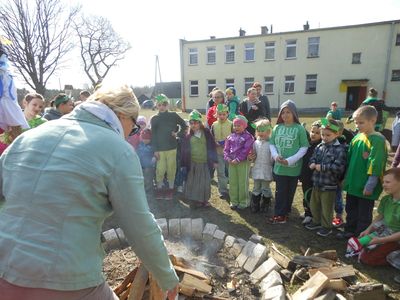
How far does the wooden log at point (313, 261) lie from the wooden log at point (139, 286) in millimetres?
1735

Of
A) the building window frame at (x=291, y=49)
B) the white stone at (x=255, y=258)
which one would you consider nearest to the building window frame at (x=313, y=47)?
the building window frame at (x=291, y=49)

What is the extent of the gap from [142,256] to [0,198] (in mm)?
773

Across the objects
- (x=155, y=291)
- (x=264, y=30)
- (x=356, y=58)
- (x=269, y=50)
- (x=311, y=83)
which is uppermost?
(x=264, y=30)

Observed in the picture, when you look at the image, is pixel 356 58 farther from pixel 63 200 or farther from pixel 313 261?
pixel 63 200

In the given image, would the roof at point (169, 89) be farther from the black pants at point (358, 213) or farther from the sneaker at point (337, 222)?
the black pants at point (358, 213)

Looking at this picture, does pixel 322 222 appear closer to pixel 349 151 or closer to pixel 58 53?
pixel 349 151

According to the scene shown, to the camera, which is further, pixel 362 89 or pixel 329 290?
pixel 362 89

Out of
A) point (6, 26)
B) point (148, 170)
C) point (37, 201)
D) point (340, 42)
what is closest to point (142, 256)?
point (37, 201)

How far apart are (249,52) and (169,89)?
15.5 m

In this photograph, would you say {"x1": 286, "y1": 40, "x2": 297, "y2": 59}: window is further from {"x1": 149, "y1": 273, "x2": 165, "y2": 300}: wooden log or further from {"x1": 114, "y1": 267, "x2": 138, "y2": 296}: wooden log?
{"x1": 149, "y1": 273, "x2": 165, "y2": 300}: wooden log

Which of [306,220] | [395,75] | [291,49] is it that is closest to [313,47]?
[291,49]

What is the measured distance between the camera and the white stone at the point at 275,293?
111 inches

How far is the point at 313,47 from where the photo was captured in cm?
2667

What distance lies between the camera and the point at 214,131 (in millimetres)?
6219
